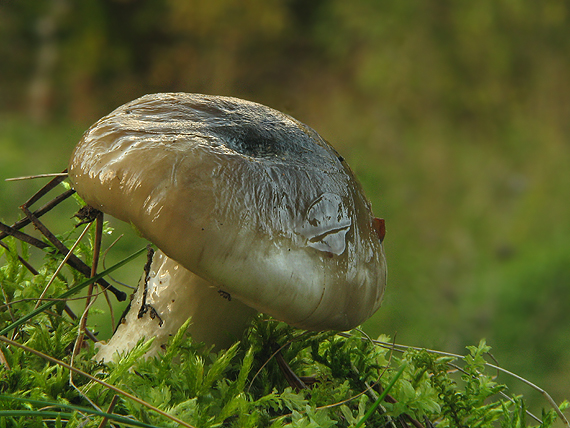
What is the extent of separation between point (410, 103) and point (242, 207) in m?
3.21

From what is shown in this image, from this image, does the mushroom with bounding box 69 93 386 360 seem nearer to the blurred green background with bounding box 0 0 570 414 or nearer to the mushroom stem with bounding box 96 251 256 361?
the mushroom stem with bounding box 96 251 256 361

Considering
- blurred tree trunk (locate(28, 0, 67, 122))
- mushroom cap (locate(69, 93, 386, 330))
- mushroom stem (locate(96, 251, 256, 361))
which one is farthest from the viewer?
blurred tree trunk (locate(28, 0, 67, 122))

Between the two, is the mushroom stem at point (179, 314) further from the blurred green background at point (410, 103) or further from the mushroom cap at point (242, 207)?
the blurred green background at point (410, 103)

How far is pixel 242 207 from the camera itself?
804mm

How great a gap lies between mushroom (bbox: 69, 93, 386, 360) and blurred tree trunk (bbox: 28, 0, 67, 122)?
3.91 metres

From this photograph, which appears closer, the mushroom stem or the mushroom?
the mushroom

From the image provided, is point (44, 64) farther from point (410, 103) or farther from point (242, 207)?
point (242, 207)

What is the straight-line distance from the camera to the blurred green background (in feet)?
10.1

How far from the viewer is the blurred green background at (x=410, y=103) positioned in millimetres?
3068

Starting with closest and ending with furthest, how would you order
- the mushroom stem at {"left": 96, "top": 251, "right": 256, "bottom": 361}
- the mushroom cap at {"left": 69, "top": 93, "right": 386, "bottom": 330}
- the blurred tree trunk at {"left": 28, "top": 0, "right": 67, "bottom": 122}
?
the mushroom cap at {"left": 69, "top": 93, "right": 386, "bottom": 330}, the mushroom stem at {"left": 96, "top": 251, "right": 256, "bottom": 361}, the blurred tree trunk at {"left": 28, "top": 0, "right": 67, "bottom": 122}

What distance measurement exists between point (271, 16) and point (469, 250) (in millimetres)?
2410

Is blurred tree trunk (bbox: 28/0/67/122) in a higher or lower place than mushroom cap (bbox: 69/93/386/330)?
lower

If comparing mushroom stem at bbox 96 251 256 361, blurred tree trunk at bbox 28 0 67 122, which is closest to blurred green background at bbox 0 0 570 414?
blurred tree trunk at bbox 28 0 67 122

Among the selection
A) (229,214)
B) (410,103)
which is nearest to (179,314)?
(229,214)
